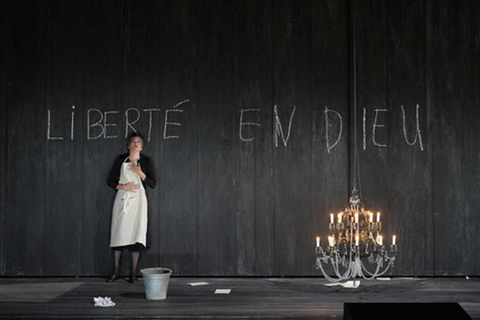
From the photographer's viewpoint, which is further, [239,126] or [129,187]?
[239,126]

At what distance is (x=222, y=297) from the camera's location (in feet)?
15.9

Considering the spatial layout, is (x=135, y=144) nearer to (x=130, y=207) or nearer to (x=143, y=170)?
(x=143, y=170)

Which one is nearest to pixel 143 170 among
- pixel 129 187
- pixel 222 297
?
pixel 129 187

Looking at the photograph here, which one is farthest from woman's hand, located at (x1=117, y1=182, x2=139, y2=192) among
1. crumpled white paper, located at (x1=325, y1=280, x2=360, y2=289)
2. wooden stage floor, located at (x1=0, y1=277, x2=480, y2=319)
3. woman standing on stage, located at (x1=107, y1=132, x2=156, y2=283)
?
crumpled white paper, located at (x1=325, y1=280, x2=360, y2=289)

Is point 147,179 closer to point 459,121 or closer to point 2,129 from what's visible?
point 2,129

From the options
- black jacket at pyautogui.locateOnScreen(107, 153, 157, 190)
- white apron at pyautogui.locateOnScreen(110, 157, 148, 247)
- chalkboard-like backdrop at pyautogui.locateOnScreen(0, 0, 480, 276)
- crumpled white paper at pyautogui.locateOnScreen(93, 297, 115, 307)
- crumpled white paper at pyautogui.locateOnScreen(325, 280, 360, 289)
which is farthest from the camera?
chalkboard-like backdrop at pyautogui.locateOnScreen(0, 0, 480, 276)

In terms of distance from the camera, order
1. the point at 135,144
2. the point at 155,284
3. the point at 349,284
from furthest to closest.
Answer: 1. the point at 135,144
2. the point at 349,284
3. the point at 155,284

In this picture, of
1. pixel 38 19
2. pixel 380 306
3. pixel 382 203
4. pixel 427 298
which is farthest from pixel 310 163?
pixel 380 306

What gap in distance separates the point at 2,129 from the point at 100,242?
1.46 meters

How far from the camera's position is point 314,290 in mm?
5121

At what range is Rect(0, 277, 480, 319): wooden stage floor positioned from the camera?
4.23 metres

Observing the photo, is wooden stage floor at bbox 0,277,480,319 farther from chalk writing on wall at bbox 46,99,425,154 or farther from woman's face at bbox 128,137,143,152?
chalk writing on wall at bbox 46,99,425,154

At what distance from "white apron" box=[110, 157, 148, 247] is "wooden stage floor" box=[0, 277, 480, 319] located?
41cm

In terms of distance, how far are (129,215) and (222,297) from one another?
1.23 m
